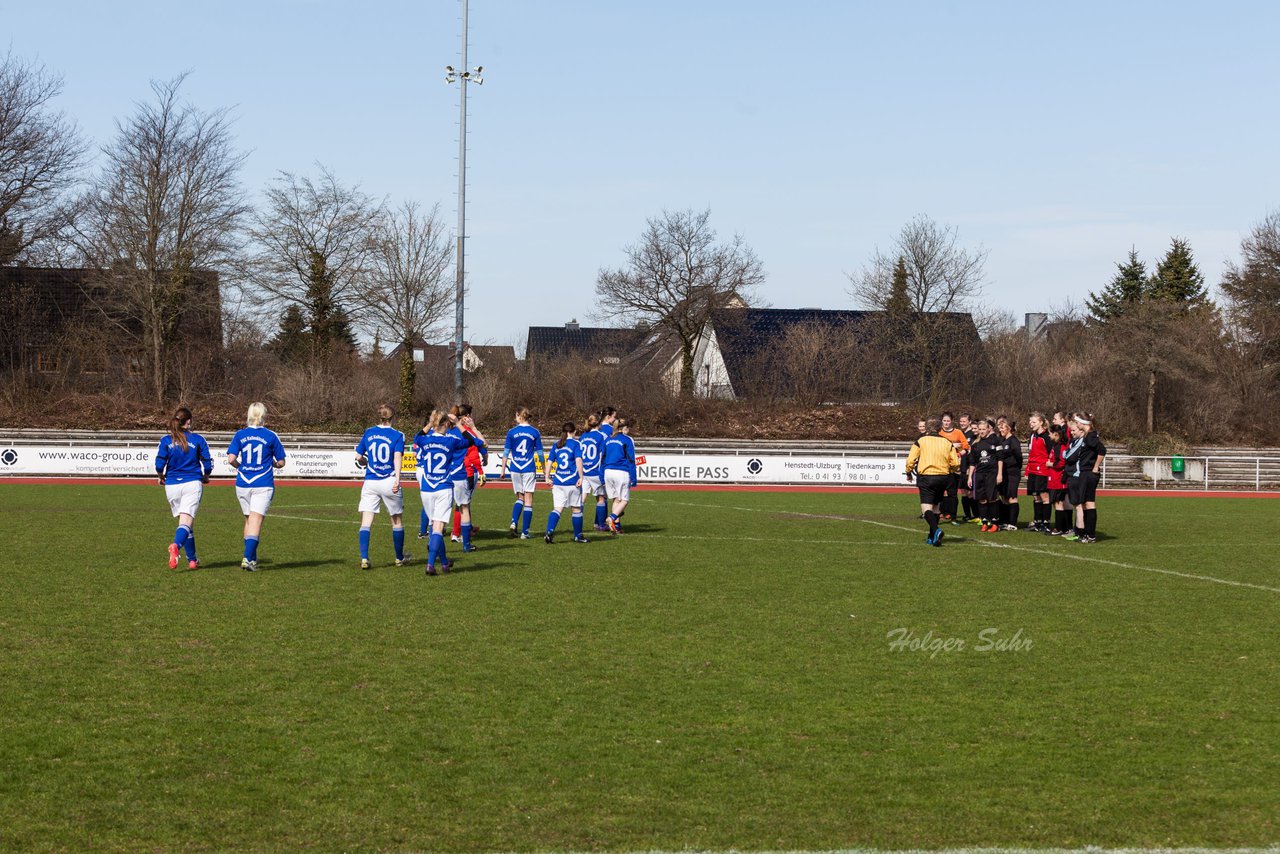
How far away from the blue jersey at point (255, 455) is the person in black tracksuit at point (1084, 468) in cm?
1079

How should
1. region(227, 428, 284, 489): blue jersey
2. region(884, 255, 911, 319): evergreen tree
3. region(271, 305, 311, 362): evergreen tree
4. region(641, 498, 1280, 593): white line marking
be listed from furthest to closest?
1. region(884, 255, 911, 319): evergreen tree
2. region(271, 305, 311, 362): evergreen tree
3. region(641, 498, 1280, 593): white line marking
4. region(227, 428, 284, 489): blue jersey

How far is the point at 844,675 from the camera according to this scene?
8164 millimetres

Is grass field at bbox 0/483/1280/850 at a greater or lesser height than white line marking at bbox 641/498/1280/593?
lesser

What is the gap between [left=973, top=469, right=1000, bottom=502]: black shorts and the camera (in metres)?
19.5

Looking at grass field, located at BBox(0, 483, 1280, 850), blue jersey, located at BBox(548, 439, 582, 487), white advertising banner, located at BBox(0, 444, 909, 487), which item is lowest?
grass field, located at BBox(0, 483, 1280, 850)

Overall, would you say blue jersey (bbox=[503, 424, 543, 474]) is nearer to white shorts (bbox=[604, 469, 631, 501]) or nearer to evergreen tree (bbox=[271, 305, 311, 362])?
white shorts (bbox=[604, 469, 631, 501])

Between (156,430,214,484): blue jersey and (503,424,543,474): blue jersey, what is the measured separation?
450 centimetres

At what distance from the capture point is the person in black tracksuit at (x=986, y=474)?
19562 millimetres

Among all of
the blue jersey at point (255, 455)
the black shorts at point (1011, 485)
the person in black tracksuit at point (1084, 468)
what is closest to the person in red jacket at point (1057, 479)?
the person in black tracksuit at point (1084, 468)

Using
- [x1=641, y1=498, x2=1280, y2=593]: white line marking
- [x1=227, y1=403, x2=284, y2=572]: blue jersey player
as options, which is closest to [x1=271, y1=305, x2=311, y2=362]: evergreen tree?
[x1=641, y1=498, x2=1280, y2=593]: white line marking

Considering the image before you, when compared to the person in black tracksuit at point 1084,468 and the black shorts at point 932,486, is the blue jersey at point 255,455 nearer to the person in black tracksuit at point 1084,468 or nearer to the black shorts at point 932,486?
the black shorts at point 932,486

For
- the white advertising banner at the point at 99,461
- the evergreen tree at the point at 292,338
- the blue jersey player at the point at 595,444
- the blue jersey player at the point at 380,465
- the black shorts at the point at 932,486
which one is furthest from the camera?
the evergreen tree at the point at 292,338

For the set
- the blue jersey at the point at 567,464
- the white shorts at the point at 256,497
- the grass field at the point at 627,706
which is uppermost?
the blue jersey at the point at 567,464

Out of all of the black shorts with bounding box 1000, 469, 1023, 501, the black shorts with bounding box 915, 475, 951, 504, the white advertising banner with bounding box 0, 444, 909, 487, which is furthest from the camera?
the white advertising banner with bounding box 0, 444, 909, 487
